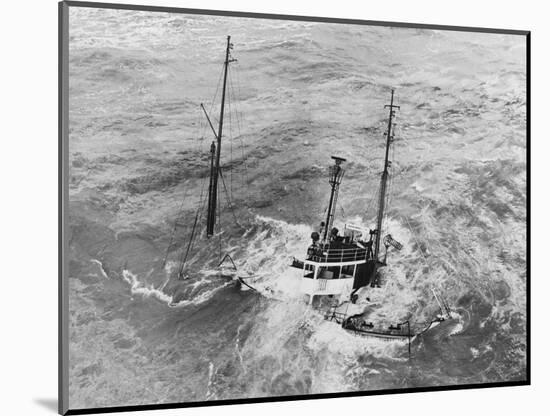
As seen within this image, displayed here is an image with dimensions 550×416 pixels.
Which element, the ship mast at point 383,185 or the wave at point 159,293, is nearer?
the wave at point 159,293

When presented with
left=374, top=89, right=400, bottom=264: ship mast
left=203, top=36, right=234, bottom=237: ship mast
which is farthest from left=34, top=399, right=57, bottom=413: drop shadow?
left=374, top=89, right=400, bottom=264: ship mast

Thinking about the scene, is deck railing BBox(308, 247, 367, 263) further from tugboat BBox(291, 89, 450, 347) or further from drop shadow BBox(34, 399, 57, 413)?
drop shadow BBox(34, 399, 57, 413)

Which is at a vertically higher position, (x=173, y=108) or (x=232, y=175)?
(x=173, y=108)

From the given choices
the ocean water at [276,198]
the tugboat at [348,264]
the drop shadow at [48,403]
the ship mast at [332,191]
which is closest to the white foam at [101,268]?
the ocean water at [276,198]

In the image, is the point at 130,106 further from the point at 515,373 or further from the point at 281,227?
the point at 515,373

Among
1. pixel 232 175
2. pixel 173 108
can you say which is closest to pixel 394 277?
pixel 232 175

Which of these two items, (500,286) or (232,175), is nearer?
(232,175)

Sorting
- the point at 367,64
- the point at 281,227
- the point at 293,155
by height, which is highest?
the point at 367,64

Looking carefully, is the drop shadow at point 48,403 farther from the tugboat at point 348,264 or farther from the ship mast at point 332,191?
the ship mast at point 332,191
